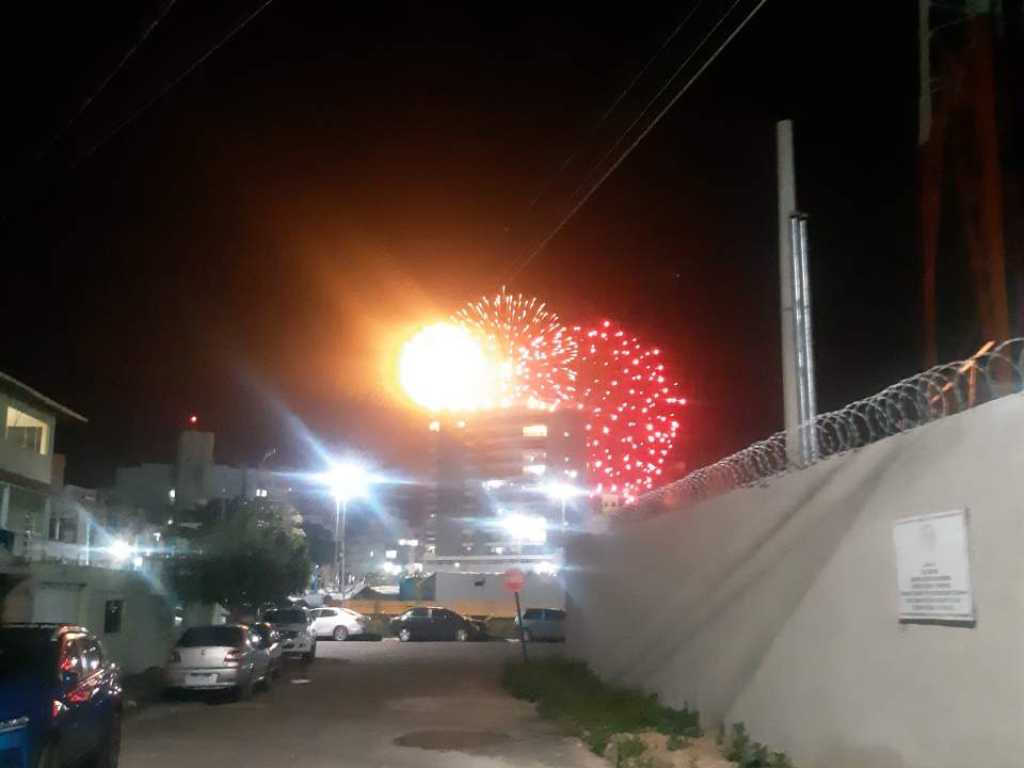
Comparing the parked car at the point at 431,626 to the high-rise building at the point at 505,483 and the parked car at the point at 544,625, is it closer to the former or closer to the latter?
the parked car at the point at 544,625

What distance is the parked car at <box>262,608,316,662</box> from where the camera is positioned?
30.0 metres

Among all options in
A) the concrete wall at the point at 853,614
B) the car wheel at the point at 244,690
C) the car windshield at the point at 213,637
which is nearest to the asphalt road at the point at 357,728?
the car wheel at the point at 244,690

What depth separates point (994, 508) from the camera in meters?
7.28

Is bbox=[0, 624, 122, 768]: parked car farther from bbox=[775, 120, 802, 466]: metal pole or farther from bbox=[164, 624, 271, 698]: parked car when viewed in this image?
bbox=[164, 624, 271, 698]: parked car

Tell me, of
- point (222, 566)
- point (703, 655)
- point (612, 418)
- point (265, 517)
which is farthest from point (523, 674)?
point (265, 517)

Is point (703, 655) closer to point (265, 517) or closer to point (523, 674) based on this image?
point (523, 674)

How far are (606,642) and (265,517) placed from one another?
16.6 meters

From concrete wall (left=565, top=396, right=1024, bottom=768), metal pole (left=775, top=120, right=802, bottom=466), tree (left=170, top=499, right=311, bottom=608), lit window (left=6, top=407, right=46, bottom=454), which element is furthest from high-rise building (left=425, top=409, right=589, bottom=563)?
lit window (left=6, top=407, right=46, bottom=454)

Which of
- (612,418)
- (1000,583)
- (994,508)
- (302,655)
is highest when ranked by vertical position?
(612,418)

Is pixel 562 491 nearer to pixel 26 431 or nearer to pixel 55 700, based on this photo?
pixel 26 431

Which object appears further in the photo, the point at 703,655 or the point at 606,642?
the point at 606,642

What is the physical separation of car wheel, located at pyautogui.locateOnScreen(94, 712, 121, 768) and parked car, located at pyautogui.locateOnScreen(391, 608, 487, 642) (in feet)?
104

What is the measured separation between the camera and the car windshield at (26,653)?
9.86m

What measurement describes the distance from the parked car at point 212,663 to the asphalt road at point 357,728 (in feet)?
1.16
